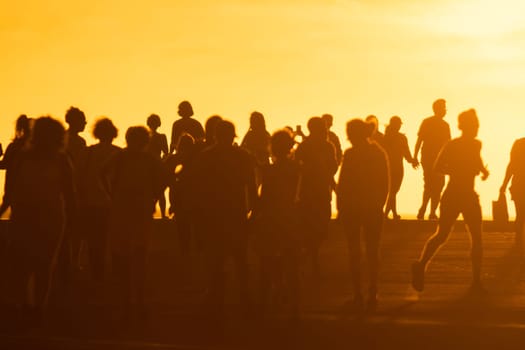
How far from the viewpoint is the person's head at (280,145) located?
1609 cm

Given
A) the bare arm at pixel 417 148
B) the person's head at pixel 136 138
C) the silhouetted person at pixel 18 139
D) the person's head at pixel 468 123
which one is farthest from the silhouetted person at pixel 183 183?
→ the bare arm at pixel 417 148

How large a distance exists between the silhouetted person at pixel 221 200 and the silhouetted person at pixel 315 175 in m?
2.95

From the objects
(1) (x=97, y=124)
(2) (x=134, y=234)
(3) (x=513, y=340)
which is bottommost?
(3) (x=513, y=340)

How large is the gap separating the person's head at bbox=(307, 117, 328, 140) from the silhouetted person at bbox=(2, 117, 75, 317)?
460 centimetres

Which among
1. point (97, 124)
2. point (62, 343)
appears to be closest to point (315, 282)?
point (97, 124)

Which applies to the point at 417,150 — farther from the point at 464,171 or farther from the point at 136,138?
the point at 136,138

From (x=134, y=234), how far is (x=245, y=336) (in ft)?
7.11

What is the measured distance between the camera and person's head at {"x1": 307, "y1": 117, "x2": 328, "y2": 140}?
62.2 feet

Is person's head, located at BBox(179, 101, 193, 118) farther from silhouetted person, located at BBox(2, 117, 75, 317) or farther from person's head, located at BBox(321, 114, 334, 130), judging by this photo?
silhouetted person, located at BBox(2, 117, 75, 317)

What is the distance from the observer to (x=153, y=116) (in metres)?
26.0

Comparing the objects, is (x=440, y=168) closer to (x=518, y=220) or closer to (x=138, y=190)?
(x=138, y=190)

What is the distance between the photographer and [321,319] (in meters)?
15.5

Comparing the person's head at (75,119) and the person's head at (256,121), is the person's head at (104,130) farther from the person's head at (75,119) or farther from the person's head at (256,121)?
the person's head at (256,121)

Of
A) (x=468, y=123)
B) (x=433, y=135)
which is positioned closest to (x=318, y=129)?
(x=468, y=123)
